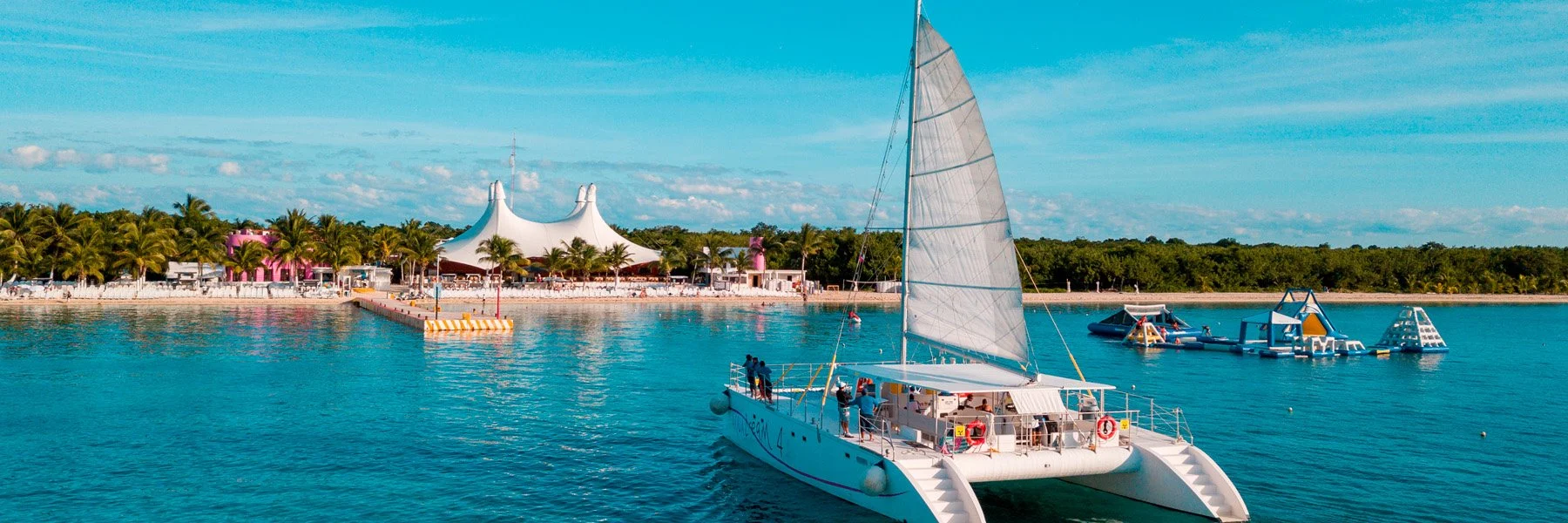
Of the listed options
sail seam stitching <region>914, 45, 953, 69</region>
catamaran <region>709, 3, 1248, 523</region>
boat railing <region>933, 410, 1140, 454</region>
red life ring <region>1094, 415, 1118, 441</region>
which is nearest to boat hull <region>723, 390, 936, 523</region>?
catamaran <region>709, 3, 1248, 523</region>

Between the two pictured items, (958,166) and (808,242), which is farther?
(808,242)

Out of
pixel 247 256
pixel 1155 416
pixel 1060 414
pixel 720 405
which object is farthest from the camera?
pixel 247 256

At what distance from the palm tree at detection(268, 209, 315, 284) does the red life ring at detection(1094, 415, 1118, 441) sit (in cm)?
8599

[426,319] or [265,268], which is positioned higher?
[265,268]

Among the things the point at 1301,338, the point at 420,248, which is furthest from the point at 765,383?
the point at 420,248

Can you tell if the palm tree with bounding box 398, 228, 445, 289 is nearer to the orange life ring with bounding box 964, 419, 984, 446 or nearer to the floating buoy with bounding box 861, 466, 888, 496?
the floating buoy with bounding box 861, 466, 888, 496

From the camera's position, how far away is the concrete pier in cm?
6125

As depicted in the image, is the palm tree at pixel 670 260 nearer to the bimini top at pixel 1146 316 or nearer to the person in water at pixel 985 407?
the bimini top at pixel 1146 316

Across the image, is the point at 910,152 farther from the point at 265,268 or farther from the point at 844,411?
the point at 265,268

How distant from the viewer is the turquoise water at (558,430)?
2197 centimetres

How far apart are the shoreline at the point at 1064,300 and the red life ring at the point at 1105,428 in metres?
57.3

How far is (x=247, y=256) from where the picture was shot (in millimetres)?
92062

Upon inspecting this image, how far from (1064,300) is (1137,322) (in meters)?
49.6

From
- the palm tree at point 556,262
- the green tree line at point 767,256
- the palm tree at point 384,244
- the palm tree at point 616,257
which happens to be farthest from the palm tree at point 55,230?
the palm tree at point 616,257
